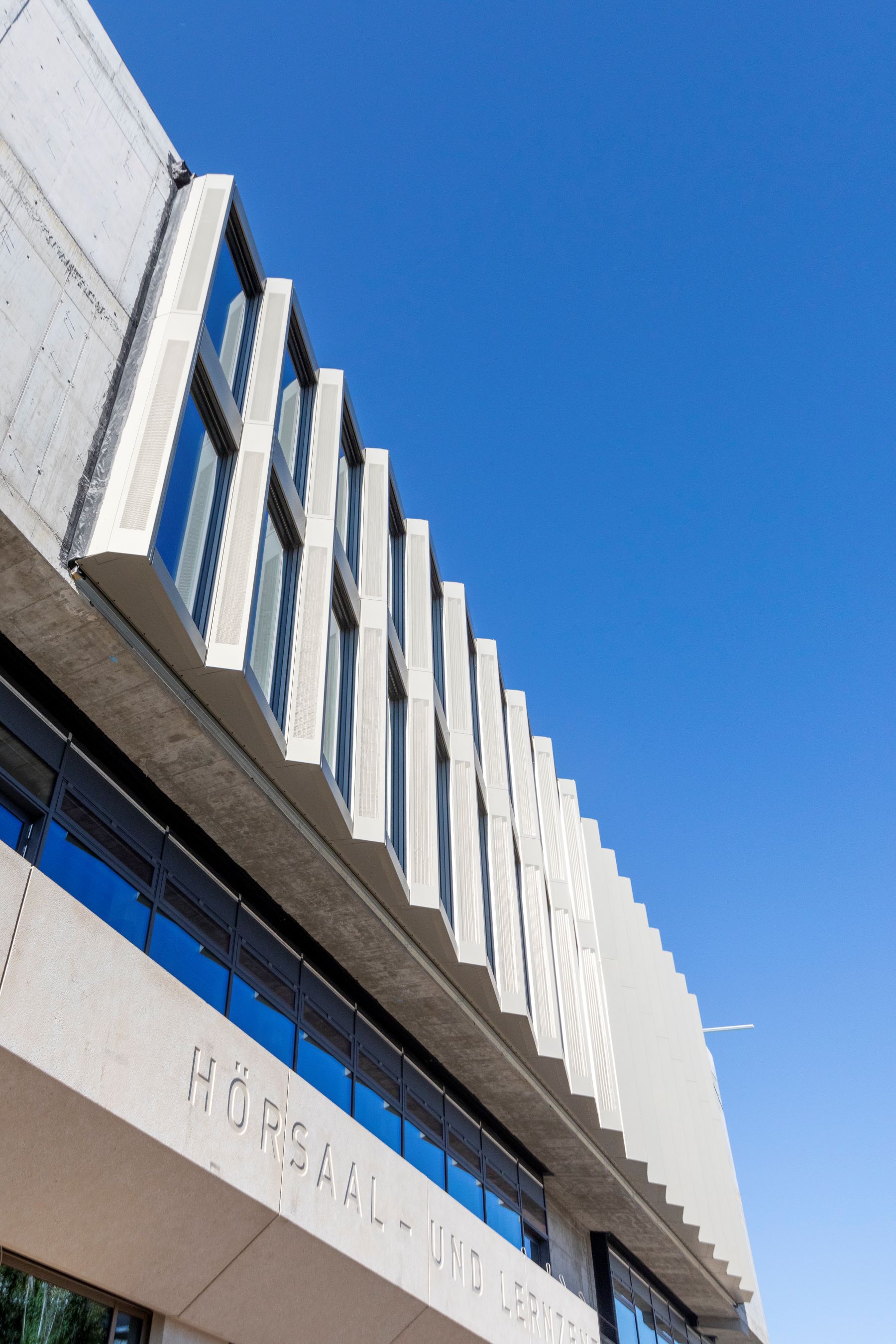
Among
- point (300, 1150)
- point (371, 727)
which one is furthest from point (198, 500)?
point (300, 1150)

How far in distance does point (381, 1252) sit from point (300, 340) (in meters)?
13.6

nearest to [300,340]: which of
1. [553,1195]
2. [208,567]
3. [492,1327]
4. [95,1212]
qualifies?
[208,567]

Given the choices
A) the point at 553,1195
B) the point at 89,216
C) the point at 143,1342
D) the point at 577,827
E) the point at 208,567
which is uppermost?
the point at 577,827

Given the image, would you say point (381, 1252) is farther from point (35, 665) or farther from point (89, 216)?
point (89, 216)

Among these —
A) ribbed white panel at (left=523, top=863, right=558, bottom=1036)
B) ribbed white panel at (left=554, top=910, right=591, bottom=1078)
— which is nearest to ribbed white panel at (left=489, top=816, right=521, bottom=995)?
ribbed white panel at (left=523, top=863, right=558, bottom=1036)

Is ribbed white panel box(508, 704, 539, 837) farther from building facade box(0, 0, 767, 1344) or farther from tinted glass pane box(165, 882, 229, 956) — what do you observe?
tinted glass pane box(165, 882, 229, 956)

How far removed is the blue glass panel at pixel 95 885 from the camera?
11109 mm

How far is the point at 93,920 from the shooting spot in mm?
8914

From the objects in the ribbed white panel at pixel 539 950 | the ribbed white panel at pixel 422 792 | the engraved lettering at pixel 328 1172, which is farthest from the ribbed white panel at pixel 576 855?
the engraved lettering at pixel 328 1172

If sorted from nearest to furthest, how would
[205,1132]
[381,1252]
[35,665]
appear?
1. [205,1132]
2. [35,665]
3. [381,1252]

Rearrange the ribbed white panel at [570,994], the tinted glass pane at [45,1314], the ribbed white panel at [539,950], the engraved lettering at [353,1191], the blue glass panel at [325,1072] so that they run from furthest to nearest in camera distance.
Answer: the ribbed white panel at [570,994]
the ribbed white panel at [539,950]
the blue glass panel at [325,1072]
the engraved lettering at [353,1191]
the tinted glass pane at [45,1314]

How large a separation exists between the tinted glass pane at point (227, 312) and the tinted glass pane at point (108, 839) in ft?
20.7

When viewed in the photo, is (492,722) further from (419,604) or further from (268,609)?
(268,609)

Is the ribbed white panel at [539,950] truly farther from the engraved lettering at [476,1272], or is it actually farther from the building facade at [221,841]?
the engraved lettering at [476,1272]
